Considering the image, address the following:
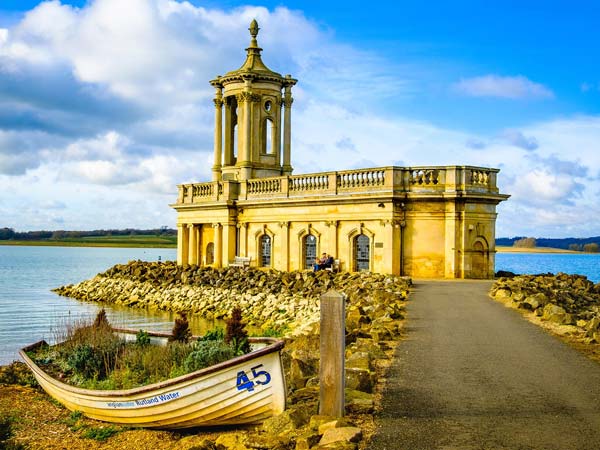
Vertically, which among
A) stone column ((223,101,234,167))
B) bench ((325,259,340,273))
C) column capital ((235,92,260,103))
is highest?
column capital ((235,92,260,103))

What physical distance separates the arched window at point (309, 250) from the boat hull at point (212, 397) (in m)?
23.3

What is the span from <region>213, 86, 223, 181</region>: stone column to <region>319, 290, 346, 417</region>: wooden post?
→ 3427 centimetres

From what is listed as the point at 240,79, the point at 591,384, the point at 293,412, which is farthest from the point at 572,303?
A: the point at 240,79

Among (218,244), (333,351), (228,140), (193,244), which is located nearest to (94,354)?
(333,351)

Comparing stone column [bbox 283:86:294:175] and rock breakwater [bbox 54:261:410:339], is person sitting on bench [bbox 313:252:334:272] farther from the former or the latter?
stone column [bbox 283:86:294:175]

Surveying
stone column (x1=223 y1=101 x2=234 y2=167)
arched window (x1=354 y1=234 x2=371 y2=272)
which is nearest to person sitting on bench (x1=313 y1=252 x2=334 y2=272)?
arched window (x1=354 y1=234 x2=371 y2=272)

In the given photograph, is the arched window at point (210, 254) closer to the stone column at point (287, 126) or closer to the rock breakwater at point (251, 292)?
the rock breakwater at point (251, 292)

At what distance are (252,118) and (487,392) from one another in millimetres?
31637

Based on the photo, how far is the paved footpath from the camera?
8445mm

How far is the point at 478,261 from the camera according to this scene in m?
30.5

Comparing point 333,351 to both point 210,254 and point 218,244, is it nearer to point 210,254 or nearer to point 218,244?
point 218,244

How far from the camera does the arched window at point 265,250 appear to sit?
1481 inches

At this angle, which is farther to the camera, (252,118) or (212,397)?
(252,118)

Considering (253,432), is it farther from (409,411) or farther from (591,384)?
(591,384)
